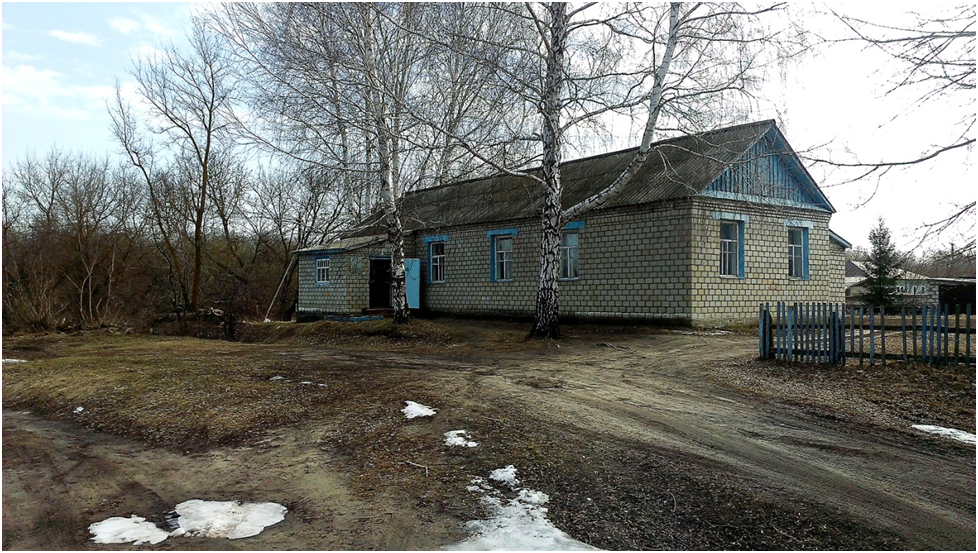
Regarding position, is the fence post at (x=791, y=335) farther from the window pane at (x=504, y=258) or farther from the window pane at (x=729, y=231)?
the window pane at (x=504, y=258)

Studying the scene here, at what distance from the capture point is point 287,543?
4180 mm

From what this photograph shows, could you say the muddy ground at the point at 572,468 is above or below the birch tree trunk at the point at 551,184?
below

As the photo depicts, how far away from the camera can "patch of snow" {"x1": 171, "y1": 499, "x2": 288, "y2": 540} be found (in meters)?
4.41

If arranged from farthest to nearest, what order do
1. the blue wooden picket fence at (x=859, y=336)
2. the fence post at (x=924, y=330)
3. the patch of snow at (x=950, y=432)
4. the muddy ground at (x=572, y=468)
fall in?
the fence post at (x=924, y=330) → the blue wooden picket fence at (x=859, y=336) → the patch of snow at (x=950, y=432) → the muddy ground at (x=572, y=468)

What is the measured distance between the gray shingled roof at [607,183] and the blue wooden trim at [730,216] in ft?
3.62

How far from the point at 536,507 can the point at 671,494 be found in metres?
1.07

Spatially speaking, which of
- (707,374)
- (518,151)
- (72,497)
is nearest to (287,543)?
(72,497)

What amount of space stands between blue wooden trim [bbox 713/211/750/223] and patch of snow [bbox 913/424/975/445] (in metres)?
11.2

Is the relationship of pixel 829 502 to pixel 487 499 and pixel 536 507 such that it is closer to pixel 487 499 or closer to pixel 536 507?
pixel 536 507

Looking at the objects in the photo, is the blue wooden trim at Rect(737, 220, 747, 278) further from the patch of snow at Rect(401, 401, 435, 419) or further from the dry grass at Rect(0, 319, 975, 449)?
the patch of snow at Rect(401, 401, 435, 419)

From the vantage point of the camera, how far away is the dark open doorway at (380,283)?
25031 mm

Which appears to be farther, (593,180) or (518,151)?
(593,180)

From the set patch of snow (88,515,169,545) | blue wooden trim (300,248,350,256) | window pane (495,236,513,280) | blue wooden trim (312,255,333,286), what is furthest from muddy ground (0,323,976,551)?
blue wooden trim (312,255,333,286)

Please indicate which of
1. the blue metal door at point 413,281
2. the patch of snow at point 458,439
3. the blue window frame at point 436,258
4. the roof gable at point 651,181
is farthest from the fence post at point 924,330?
the blue metal door at point 413,281
